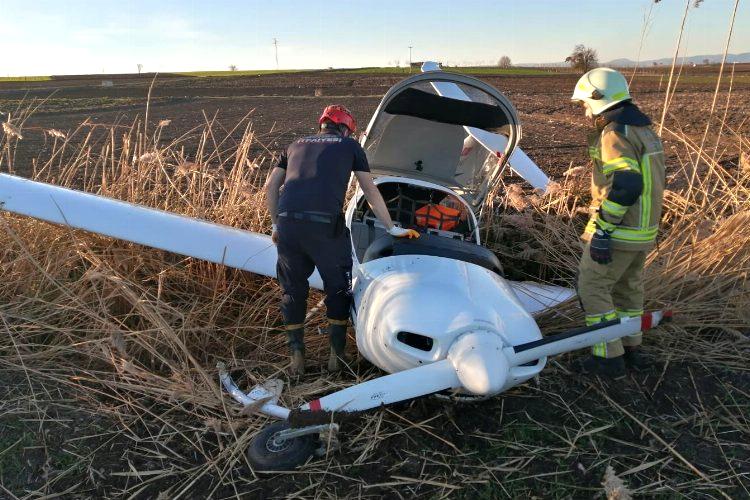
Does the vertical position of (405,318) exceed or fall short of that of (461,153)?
it falls short

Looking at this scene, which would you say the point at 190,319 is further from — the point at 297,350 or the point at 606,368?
the point at 606,368

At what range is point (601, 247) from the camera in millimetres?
3451

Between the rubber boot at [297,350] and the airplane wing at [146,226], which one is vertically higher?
the airplane wing at [146,226]

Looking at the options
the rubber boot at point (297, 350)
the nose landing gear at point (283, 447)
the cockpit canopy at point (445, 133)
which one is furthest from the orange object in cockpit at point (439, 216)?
the nose landing gear at point (283, 447)

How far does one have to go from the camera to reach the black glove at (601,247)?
345cm

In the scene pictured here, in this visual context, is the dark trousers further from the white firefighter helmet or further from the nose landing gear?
the white firefighter helmet

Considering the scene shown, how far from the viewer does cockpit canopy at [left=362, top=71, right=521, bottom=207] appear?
4609mm

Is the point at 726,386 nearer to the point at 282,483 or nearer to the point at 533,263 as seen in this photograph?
the point at 533,263

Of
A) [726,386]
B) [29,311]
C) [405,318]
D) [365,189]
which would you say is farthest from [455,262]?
[29,311]

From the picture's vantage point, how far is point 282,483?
2777 millimetres

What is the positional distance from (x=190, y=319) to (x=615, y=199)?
321cm

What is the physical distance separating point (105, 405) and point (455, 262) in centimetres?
244

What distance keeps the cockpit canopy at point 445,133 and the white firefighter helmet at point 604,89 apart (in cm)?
101

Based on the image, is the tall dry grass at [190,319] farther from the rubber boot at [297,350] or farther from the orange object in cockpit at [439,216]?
the orange object in cockpit at [439,216]
